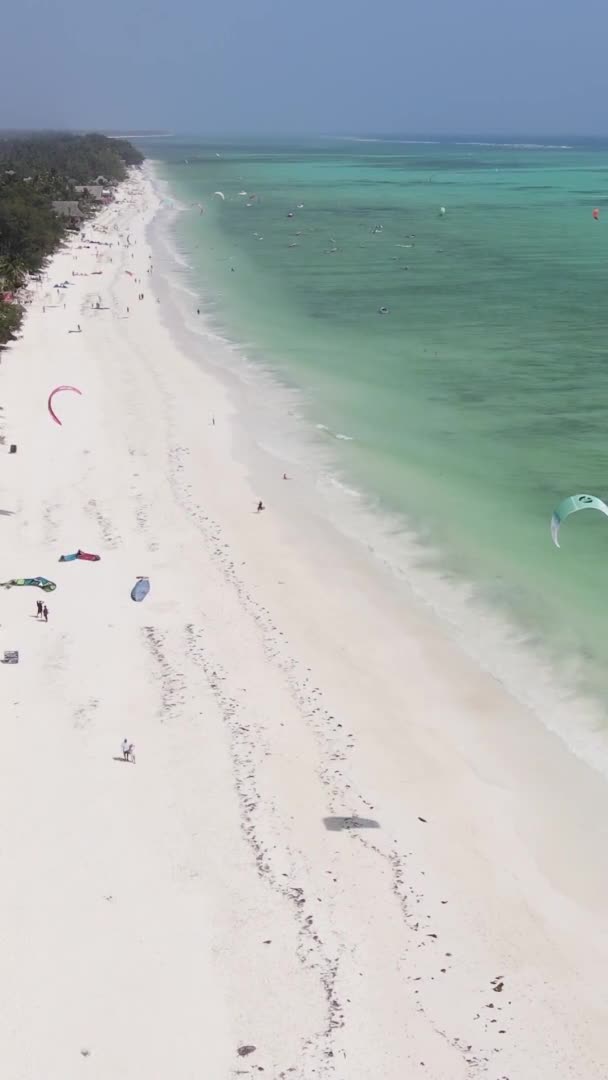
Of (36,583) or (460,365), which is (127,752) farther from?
(460,365)

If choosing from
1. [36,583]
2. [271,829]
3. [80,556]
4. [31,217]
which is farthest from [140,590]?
[31,217]

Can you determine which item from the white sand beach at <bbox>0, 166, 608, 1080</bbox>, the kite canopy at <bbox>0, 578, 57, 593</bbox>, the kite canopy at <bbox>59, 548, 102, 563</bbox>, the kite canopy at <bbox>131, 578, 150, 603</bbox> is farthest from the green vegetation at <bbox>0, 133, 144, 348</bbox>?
the white sand beach at <bbox>0, 166, 608, 1080</bbox>

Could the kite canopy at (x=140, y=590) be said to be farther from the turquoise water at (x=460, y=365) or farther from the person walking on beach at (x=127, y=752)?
the turquoise water at (x=460, y=365)

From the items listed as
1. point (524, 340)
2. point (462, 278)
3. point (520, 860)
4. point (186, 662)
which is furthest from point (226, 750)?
point (462, 278)

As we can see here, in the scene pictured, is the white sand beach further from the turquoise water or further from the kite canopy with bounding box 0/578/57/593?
the turquoise water

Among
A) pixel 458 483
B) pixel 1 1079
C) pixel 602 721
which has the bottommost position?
pixel 1 1079

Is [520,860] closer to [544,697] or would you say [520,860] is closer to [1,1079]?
[544,697]
